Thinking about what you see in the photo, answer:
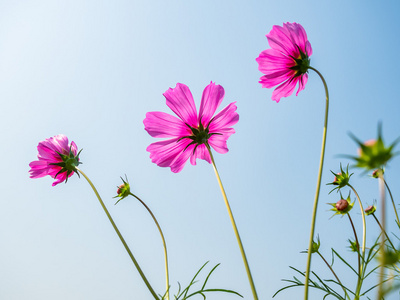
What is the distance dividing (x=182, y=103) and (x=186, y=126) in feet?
0.18

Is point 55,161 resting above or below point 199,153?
above

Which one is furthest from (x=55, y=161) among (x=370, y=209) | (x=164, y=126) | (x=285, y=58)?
(x=370, y=209)

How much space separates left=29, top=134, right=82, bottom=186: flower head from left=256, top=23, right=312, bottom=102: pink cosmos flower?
0.53 m

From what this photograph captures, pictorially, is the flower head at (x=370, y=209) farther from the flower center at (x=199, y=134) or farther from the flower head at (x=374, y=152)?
the flower head at (x=374, y=152)

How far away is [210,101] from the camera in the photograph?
676mm

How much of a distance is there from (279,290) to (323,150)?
0.34 m

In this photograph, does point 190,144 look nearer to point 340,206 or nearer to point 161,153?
point 161,153

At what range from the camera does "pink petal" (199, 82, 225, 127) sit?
0.66 meters

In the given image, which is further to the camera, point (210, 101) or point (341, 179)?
point (341, 179)

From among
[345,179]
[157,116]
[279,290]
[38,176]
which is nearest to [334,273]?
[279,290]

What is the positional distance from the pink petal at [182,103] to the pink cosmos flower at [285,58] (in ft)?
0.51

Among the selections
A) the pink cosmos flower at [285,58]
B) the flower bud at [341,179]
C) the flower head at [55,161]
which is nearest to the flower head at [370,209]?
the flower bud at [341,179]

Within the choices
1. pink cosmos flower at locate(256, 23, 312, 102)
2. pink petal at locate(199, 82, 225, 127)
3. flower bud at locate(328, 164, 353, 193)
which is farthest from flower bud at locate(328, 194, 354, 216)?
pink petal at locate(199, 82, 225, 127)

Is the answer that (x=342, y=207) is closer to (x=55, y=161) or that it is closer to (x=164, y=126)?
(x=164, y=126)
